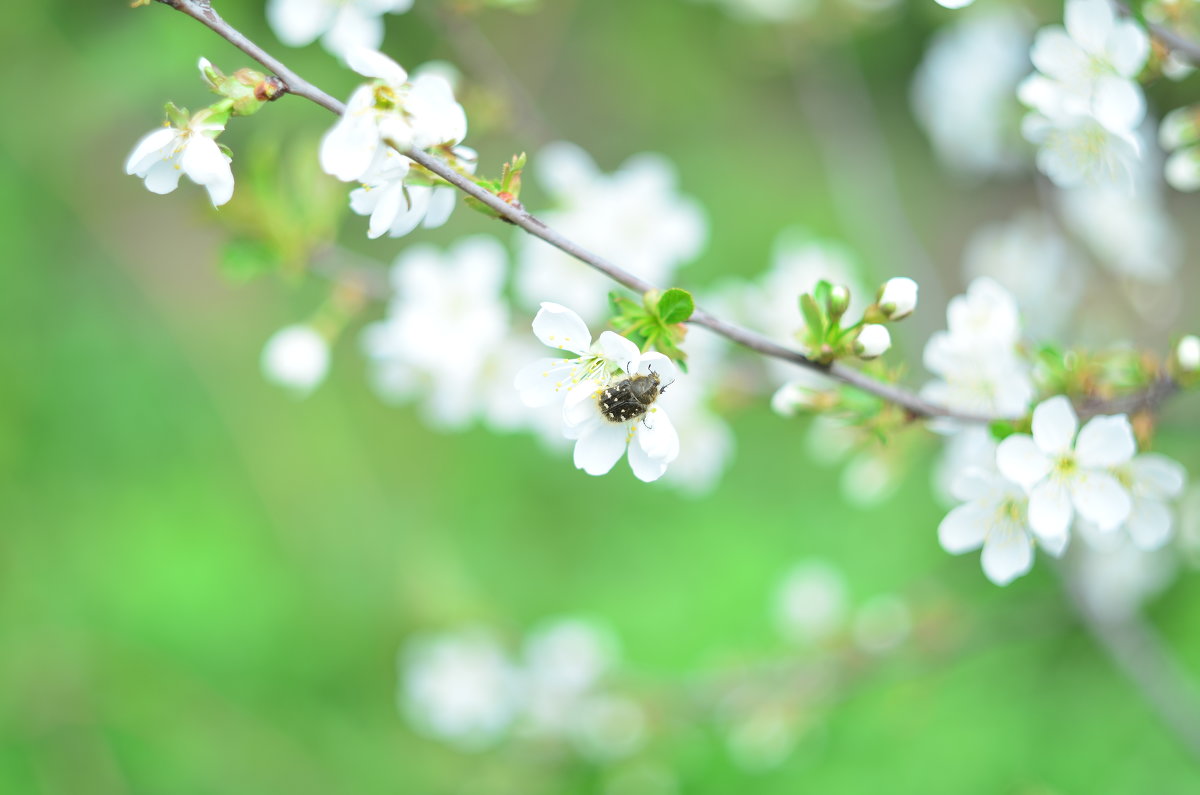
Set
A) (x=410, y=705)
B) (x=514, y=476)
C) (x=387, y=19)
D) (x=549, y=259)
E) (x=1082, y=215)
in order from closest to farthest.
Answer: (x=549, y=259) → (x=1082, y=215) → (x=410, y=705) → (x=387, y=19) → (x=514, y=476)

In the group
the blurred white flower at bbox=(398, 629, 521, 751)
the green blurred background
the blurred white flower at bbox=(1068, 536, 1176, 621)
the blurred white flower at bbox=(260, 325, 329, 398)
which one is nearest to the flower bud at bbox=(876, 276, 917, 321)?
the blurred white flower at bbox=(260, 325, 329, 398)

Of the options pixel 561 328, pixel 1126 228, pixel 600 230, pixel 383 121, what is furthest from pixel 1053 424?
pixel 1126 228

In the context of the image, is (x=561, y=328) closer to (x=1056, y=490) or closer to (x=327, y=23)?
(x=1056, y=490)

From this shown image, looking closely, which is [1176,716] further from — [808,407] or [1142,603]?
[808,407]

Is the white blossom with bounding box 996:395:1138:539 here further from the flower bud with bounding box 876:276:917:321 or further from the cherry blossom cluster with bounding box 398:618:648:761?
the cherry blossom cluster with bounding box 398:618:648:761

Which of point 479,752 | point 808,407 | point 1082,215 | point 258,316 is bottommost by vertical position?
point 808,407

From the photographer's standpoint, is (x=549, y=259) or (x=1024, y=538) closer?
(x=1024, y=538)

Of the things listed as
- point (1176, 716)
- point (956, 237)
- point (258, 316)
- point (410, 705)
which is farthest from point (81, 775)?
point (956, 237)

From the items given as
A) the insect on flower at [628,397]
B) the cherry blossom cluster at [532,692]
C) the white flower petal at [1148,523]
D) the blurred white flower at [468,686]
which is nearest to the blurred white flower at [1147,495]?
the white flower petal at [1148,523]
